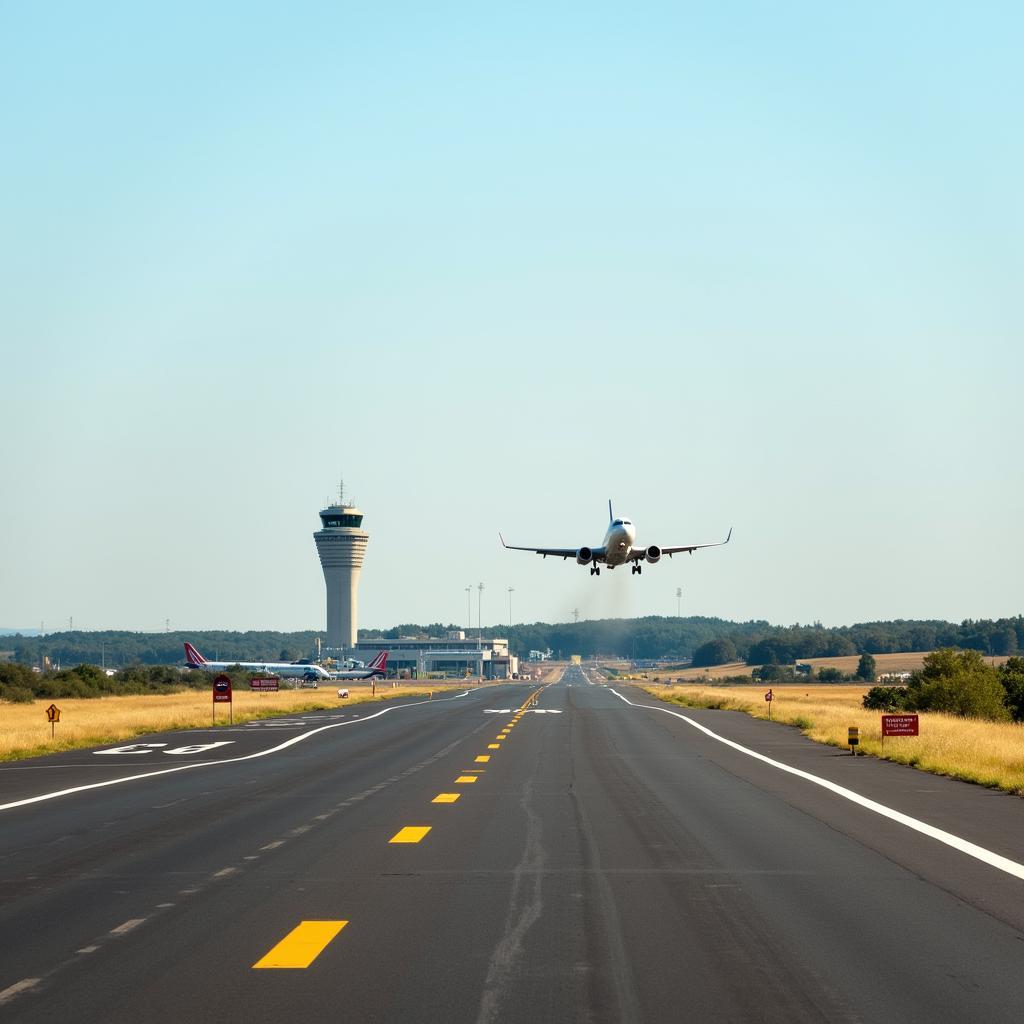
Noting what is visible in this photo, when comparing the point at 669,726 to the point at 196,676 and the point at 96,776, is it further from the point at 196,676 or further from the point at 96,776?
the point at 196,676

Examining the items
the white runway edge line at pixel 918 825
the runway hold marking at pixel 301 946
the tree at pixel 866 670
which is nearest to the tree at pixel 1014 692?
the white runway edge line at pixel 918 825

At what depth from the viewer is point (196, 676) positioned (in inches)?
5413

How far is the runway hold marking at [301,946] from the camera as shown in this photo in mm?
8562

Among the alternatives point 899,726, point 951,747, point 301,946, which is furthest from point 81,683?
point 301,946

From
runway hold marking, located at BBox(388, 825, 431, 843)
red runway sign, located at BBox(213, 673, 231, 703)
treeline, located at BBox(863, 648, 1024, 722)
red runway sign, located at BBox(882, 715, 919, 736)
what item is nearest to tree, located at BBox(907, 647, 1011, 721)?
treeline, located at BBox(863, 648, 1024, 722)

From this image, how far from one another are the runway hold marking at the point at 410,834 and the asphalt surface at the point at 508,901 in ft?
0.37

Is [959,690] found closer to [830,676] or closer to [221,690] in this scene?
[221,690]

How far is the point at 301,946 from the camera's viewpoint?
9.11 metres

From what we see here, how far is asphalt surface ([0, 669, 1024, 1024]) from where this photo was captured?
302 inches

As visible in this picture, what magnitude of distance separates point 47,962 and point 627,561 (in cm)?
6755

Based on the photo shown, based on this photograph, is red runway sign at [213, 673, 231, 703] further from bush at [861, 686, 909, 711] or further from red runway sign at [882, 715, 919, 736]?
bush at [861, 686, 909, 711]

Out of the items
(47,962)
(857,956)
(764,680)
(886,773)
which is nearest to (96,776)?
(886,773)

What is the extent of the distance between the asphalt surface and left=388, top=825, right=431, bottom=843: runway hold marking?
0.11 meters

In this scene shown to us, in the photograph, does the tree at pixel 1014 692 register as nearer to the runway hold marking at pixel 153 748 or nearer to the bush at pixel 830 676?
the runway hold marking at pixel 153 748
